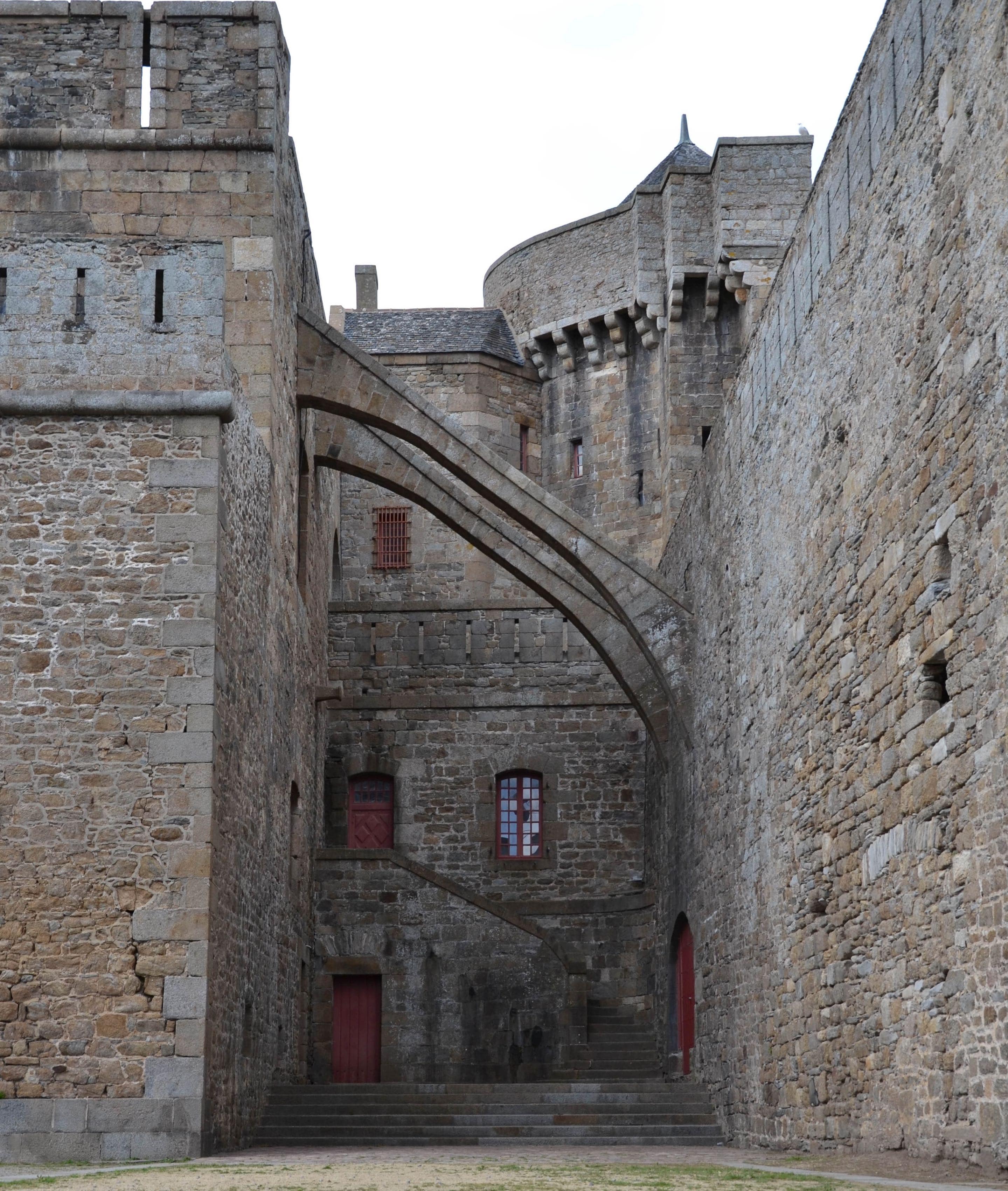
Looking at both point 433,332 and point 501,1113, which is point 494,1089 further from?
point 433,332

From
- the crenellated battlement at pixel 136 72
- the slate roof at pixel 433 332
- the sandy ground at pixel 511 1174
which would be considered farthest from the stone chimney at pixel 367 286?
the sandy ground at pixel 511 1174

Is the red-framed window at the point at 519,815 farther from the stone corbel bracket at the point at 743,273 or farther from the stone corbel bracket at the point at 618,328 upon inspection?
the stone corbel bracket at the point at 743,273

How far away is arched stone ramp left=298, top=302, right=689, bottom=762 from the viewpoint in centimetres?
1556

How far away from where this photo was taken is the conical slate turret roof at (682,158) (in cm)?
2506

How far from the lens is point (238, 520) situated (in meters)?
12.2

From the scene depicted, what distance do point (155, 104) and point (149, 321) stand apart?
3.46m

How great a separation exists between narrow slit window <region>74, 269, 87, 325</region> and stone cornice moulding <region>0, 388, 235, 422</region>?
73 cm

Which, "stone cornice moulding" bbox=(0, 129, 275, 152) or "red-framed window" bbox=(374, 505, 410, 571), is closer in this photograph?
"stone cornice moulding" bbox=(0, 129, 275, 152)

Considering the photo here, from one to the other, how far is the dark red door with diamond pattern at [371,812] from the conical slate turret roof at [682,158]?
942 centimetres

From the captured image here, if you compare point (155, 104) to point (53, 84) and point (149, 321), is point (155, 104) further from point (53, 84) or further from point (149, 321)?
point (149, 321)

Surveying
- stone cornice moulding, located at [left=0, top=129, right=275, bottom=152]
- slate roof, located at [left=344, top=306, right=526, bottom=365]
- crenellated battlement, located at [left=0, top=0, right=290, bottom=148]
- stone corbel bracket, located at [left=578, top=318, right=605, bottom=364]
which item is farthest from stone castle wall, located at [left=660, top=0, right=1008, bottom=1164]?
slate roof, located at [left=344, top=306, right=526, bottom=365]

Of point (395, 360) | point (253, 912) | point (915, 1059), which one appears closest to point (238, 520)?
point (253, 912)

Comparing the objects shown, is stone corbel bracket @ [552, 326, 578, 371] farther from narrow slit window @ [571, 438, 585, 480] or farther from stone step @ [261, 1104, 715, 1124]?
stone step @ [261, 1104, 715, 1124]

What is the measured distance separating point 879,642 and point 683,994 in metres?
7.64
